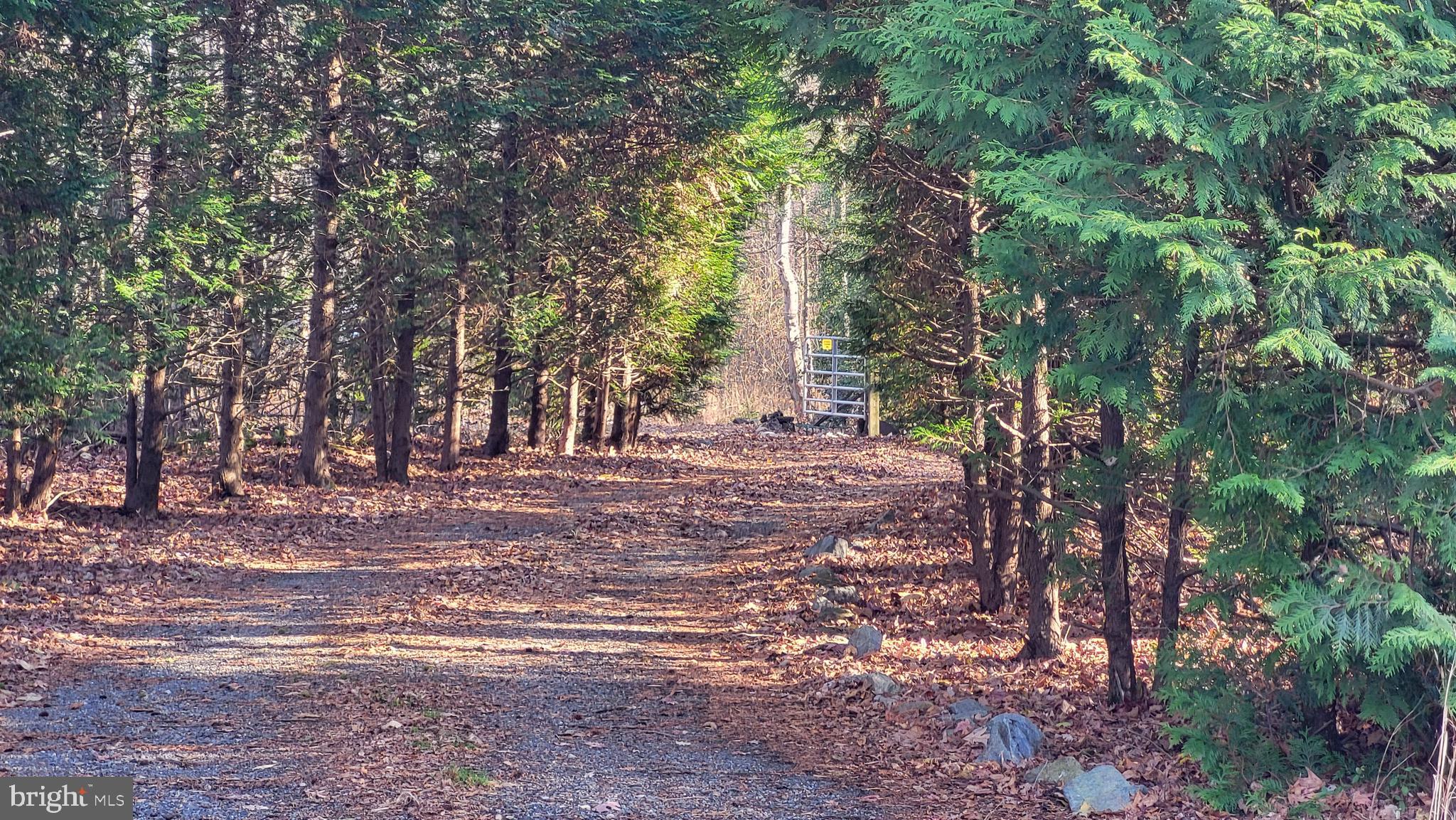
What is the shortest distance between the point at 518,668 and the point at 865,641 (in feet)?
9.40

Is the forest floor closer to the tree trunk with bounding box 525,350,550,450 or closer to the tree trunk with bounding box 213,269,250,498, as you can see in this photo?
the tree trunk with bounding box 213,269,250,498

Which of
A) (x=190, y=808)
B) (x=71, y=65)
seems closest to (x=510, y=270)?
(x=71, y=65)

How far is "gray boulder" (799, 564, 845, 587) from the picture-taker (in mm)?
12055

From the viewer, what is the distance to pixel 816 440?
28.0m

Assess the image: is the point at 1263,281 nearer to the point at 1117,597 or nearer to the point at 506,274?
the point at 1117,597

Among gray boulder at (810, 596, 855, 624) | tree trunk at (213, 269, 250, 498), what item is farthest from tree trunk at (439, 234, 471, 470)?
gray boulder at (810, 596, 855, 624)

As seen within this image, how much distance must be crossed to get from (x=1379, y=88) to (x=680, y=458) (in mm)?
20537

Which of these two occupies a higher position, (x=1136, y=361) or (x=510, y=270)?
(x=510, y=270)

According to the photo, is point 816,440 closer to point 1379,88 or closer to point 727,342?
point 727,342

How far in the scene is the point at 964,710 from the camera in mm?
7711

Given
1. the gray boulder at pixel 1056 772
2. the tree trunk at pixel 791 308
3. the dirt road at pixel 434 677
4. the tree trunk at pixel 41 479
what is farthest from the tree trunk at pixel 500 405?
the gray boulder at pixel 1056 772

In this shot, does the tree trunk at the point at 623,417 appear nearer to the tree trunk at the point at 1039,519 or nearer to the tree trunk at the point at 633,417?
the tree trunk at the point at 633,417

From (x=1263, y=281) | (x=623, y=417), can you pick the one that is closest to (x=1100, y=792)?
(x=1263, y=281)

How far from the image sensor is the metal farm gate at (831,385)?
31.2 meters
